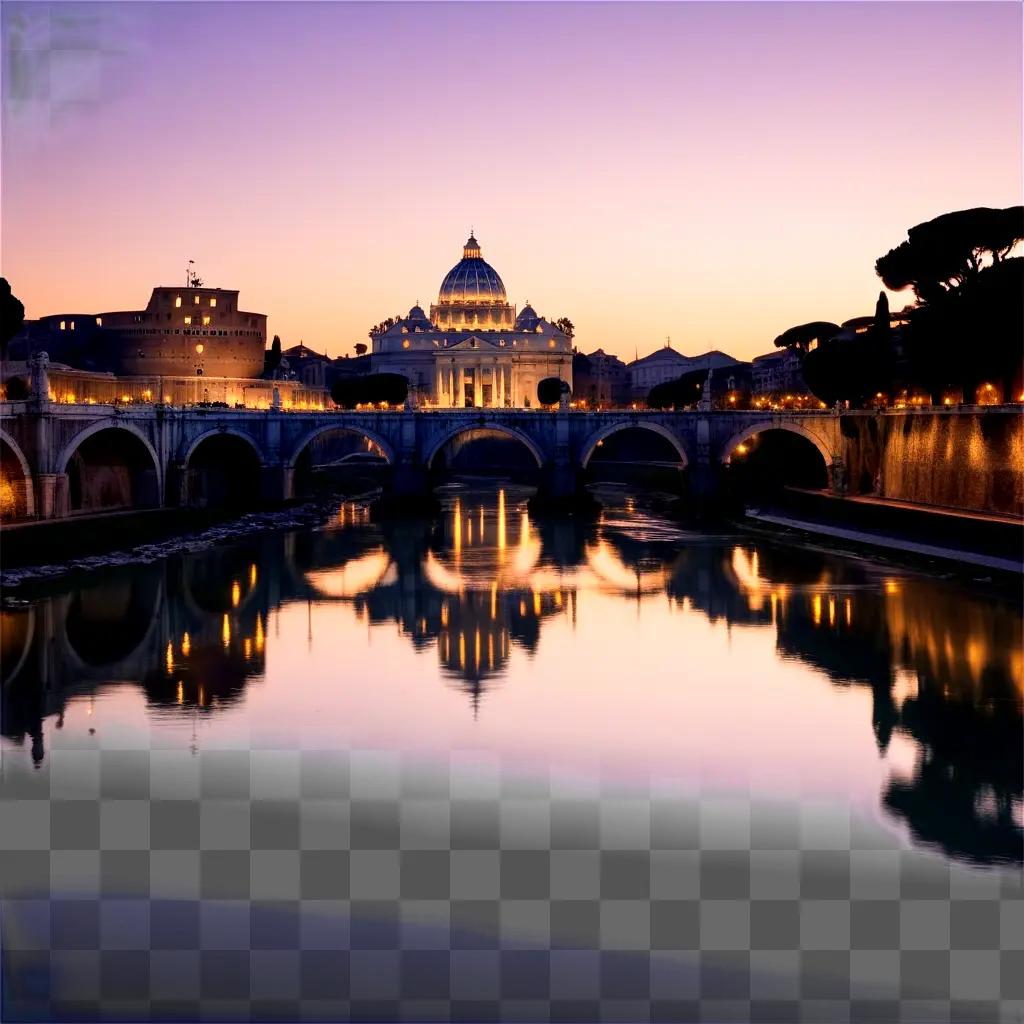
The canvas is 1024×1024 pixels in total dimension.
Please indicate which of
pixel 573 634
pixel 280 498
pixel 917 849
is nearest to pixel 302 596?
pixel 573 634

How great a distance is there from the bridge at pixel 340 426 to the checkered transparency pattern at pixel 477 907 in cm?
3340

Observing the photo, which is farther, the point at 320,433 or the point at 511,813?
the point at 320,433

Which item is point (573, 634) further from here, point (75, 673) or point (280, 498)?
point (280, 498)

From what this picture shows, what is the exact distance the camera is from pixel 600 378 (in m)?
178

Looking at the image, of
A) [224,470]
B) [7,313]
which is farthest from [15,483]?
[224,470]

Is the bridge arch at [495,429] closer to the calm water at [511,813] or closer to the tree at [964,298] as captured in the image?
the tree at [964,298]

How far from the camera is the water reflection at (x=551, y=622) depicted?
78.0ft

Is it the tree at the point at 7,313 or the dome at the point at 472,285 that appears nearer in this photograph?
the tree at the point at 7,313

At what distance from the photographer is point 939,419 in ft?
189

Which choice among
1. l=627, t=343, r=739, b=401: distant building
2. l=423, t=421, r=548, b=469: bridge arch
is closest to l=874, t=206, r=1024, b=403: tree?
l=423, t=421, r=548, b=469: bridge arch

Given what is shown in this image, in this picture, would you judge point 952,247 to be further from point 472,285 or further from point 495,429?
point 472,285

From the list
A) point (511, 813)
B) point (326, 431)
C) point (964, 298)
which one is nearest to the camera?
point (511, 813)

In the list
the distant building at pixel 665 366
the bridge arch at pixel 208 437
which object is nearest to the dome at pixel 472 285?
the distant building at pixel 665 366

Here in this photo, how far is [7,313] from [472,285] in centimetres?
9110
